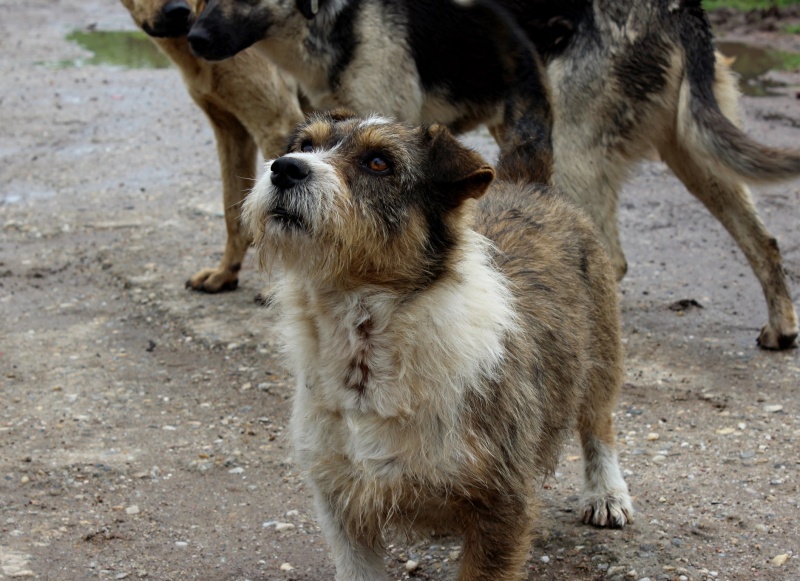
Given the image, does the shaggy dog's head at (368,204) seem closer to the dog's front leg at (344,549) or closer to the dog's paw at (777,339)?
the dog's front leg at (344,549)

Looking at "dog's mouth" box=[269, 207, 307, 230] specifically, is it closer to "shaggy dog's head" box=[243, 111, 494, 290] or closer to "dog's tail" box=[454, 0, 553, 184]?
"shaggy dog's head" box=[243, 111, 494, 290]

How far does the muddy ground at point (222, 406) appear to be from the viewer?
4289 mm

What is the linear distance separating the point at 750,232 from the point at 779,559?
8.89 ft

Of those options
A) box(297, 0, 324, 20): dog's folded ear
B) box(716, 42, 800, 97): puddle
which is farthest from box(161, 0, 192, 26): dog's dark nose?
box(716, 42, 800, 97): puddle

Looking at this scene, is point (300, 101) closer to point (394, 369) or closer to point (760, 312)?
point (760, 312)

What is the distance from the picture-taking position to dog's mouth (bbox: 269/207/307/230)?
10.8 feet

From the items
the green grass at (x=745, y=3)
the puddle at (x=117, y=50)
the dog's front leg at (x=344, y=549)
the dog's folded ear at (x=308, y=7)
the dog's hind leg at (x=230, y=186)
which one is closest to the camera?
the dog's front leg at (x=344, y=549)

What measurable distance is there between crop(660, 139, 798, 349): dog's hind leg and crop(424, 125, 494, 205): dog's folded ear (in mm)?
3138

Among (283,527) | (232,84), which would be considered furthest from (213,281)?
(283,527)

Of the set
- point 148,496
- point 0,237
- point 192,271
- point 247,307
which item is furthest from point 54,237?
point 148,496

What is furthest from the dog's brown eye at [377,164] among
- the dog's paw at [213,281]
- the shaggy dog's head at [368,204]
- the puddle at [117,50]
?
the puddle at [117,50]

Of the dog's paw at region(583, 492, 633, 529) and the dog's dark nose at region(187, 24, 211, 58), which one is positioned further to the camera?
the dog's dark nose at region(187, 24, 211, 58)

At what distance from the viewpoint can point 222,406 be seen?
222 inches

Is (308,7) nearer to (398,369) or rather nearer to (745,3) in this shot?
(398,369)
